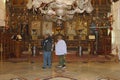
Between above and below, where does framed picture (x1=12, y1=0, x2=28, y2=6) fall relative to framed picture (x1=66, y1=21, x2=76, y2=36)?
above

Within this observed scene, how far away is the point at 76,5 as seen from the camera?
11.1m

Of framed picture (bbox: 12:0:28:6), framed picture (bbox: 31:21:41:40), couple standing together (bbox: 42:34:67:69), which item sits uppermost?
framed picture (bbox: 12:0:28:6)

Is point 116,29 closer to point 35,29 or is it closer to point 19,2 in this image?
point 35,29

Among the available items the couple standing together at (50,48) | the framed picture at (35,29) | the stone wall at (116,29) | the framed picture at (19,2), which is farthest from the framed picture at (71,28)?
the couple standing together at (50,48)

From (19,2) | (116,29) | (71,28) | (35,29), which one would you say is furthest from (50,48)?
(19,2)

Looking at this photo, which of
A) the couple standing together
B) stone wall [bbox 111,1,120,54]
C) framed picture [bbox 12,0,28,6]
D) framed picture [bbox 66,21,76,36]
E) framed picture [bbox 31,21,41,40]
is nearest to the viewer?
the couple standing together

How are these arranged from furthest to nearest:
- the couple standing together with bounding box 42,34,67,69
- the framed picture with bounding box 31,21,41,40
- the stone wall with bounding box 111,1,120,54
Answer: the framed picture with bounding box 31,21,41,40 < the stone wall with bounding box 111,1,120,54 < the couple standing together with bounding box 42,34,67,69

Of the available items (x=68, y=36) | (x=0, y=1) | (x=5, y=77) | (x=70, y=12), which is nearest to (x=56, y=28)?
(x=68, y=36)

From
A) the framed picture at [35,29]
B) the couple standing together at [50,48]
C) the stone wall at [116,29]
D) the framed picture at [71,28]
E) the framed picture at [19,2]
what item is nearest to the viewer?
the couple standing together at [50,48]

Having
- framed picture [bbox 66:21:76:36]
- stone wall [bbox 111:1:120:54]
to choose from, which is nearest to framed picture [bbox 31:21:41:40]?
framed picture [bbox 66:21:76:36]

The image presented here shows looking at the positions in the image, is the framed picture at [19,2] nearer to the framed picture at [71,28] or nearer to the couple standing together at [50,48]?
the framed picture at [71,28]

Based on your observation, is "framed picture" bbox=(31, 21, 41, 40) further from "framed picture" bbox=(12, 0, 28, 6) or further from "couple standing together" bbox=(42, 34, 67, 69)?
"couple standing together" bbox=(42, 34, 67, 69)

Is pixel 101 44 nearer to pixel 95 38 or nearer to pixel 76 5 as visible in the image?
pixel 95 38

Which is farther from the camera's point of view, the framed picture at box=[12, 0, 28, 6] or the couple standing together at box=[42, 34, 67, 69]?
the framed picture at box=[12, 0, 28, 6]
